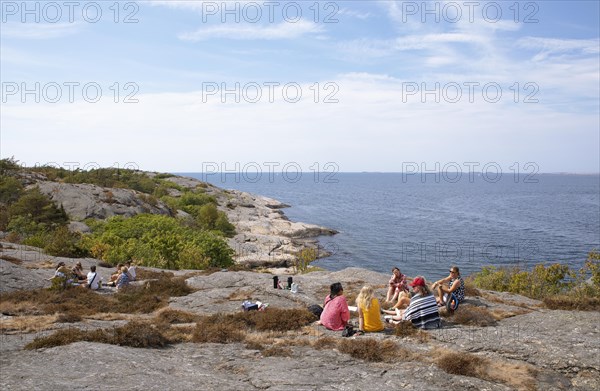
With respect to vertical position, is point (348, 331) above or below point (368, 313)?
below

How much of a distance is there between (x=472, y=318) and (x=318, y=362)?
622 cm

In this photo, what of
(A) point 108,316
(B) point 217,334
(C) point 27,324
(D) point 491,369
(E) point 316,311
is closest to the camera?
(D) point 491,369

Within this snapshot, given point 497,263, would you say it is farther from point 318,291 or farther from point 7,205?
point 7,205

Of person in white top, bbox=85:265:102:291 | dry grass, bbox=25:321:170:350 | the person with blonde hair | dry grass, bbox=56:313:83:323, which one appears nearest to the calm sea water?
person in white top, bbox=85:265:102:291

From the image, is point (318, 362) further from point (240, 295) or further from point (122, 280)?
point (122, 280)

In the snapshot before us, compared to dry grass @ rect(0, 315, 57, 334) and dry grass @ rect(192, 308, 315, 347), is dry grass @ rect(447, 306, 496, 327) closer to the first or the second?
dry grass @ rect(192, 308, 315, 347)

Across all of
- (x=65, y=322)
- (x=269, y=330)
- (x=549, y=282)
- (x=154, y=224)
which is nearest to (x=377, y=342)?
(x=269, y=330)

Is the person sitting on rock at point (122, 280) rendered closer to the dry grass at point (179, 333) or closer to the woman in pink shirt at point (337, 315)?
the dry grass at point (179, 333)

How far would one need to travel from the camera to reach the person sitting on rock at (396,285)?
18656mm

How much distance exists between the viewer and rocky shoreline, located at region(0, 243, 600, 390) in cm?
1076

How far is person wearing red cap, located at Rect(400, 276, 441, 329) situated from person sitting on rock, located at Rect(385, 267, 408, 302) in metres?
3.42

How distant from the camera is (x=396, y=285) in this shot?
19.0 m

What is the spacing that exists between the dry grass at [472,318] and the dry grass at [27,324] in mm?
13510

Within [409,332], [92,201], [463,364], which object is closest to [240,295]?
[409,332]
